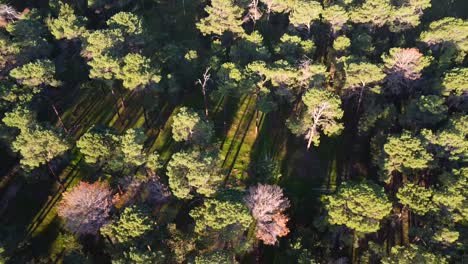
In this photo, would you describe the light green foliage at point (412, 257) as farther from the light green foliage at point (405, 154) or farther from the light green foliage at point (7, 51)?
the light green foliage at point (7, 51)

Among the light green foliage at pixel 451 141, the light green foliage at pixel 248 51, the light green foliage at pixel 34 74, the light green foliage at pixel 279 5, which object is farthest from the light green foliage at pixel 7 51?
the light green foliage at pixel 451 141

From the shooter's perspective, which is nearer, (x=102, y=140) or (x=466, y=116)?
(x=102, y=140)

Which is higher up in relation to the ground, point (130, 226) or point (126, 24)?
point (126, 24)

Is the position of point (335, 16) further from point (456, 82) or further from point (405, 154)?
point (405, 154)

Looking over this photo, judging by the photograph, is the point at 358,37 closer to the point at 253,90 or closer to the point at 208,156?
the point at 253,90

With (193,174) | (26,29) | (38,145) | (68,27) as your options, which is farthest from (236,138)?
(26,29)

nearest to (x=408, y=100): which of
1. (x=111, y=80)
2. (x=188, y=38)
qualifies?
(x=188, y=38)
